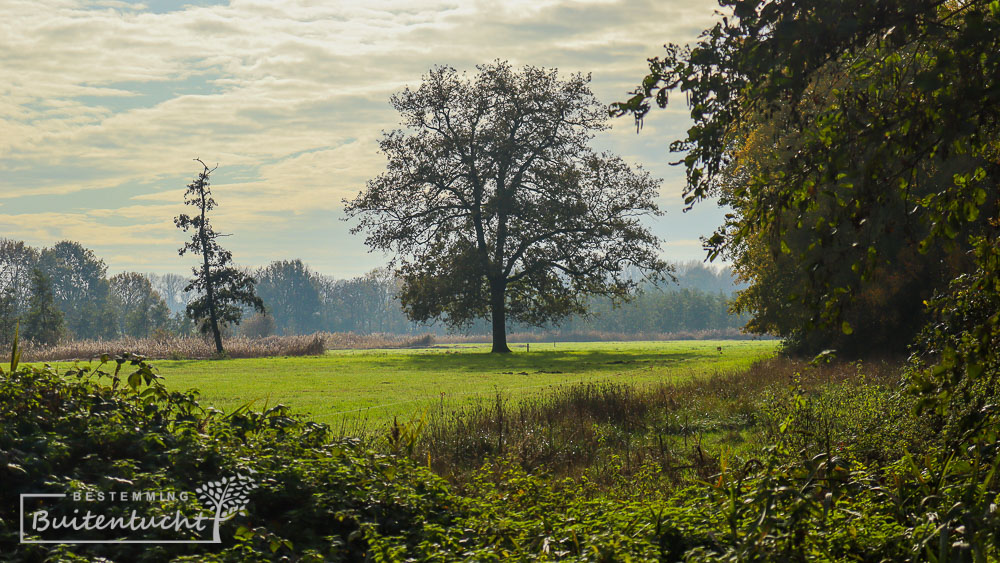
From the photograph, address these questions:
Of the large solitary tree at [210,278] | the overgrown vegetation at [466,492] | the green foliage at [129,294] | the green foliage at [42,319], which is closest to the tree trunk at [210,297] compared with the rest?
the large solitary tree at [210,278]

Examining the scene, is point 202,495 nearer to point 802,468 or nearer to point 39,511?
point 39,511

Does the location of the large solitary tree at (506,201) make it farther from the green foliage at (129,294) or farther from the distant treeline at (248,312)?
the green foliage at (129,294)

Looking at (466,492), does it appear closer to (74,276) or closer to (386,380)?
(386,380)

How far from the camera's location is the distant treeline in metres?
77.7

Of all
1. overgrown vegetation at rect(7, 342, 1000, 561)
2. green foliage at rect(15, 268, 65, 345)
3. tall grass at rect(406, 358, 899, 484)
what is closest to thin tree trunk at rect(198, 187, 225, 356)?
green foliage at rect(15, 268, 65, 345)

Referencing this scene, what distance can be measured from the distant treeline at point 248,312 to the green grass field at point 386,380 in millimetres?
27869

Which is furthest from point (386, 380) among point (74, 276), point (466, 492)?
point (74, 276)

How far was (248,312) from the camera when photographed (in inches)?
6097

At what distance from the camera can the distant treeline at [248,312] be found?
77669mm

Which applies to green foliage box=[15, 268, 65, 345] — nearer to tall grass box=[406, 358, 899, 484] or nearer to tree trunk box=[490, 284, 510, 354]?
tree trunk box=[490, 284, 510, 354]

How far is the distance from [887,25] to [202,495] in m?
5.90

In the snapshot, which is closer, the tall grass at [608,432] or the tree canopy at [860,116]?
the tree canopy at [860,116]

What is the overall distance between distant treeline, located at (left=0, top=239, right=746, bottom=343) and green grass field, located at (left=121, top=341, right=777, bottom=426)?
1097 inches

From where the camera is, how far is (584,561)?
4824 millimetres
